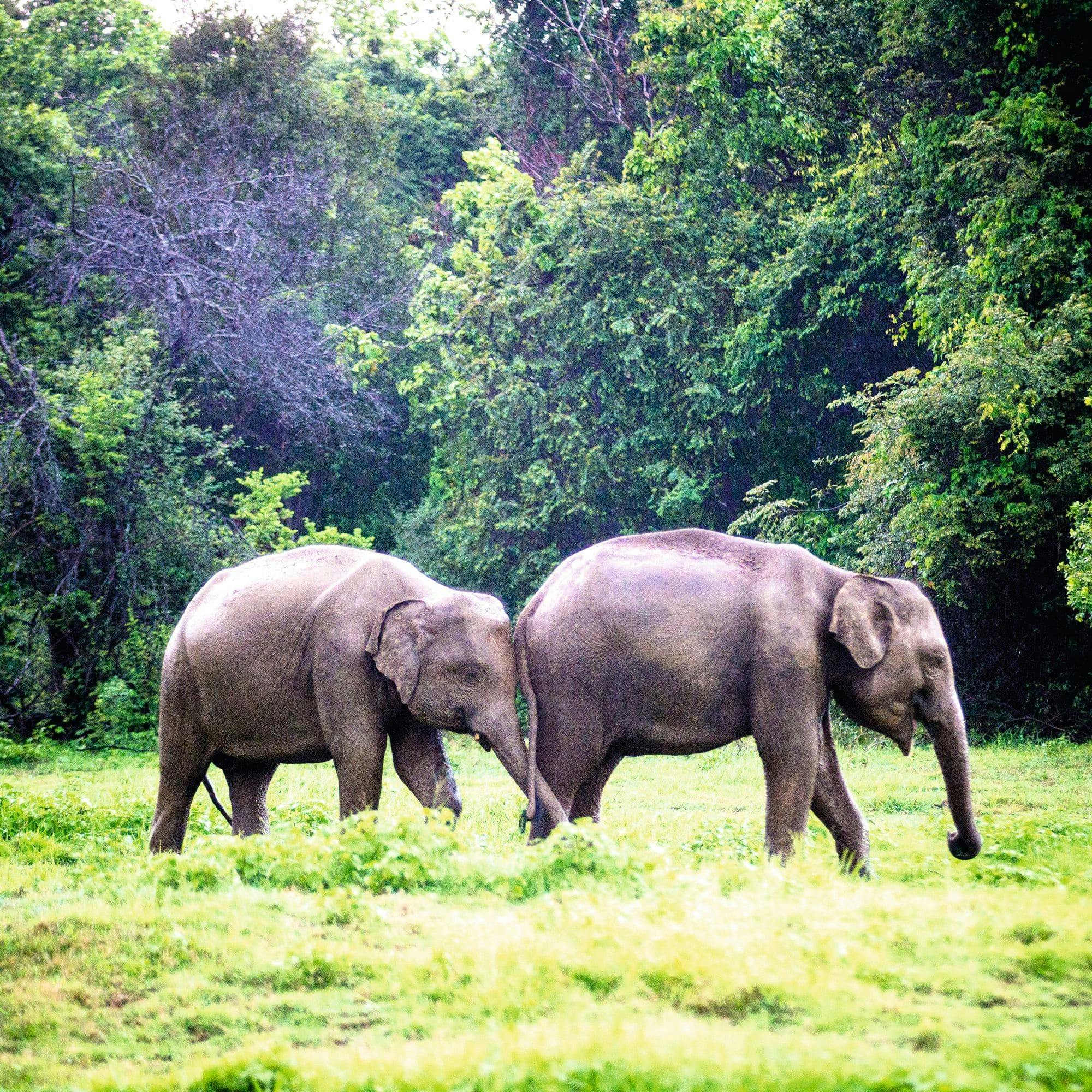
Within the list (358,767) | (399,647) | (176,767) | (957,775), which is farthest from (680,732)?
(176,767)

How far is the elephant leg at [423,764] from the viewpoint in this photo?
895 cm

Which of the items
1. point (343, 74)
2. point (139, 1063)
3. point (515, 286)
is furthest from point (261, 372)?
point (139, 1063)

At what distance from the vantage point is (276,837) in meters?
8.45

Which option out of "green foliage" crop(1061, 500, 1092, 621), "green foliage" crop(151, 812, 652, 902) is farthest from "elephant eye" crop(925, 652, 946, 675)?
"green foliage" crop(1061, 500, 1092, 621)

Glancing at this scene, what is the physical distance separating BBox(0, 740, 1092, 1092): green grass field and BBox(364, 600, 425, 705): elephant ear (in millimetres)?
939

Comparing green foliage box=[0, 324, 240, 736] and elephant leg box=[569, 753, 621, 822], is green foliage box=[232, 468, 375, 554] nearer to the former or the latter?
green foliage box=[0, 324, 240, 736]

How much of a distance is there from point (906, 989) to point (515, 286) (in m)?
18.4

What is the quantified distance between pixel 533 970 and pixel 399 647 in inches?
140

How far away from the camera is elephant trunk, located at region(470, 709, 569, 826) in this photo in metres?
8.09

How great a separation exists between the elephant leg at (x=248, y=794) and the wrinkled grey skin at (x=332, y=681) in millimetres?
11

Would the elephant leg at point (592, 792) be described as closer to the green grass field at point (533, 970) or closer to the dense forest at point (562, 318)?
the green grass field at point (533, 970)

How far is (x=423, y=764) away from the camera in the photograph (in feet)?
29.7

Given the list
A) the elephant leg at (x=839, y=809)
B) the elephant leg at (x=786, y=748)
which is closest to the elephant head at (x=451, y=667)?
the elephant leg at (x=786, y=748)

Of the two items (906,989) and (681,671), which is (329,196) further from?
(906,989)
